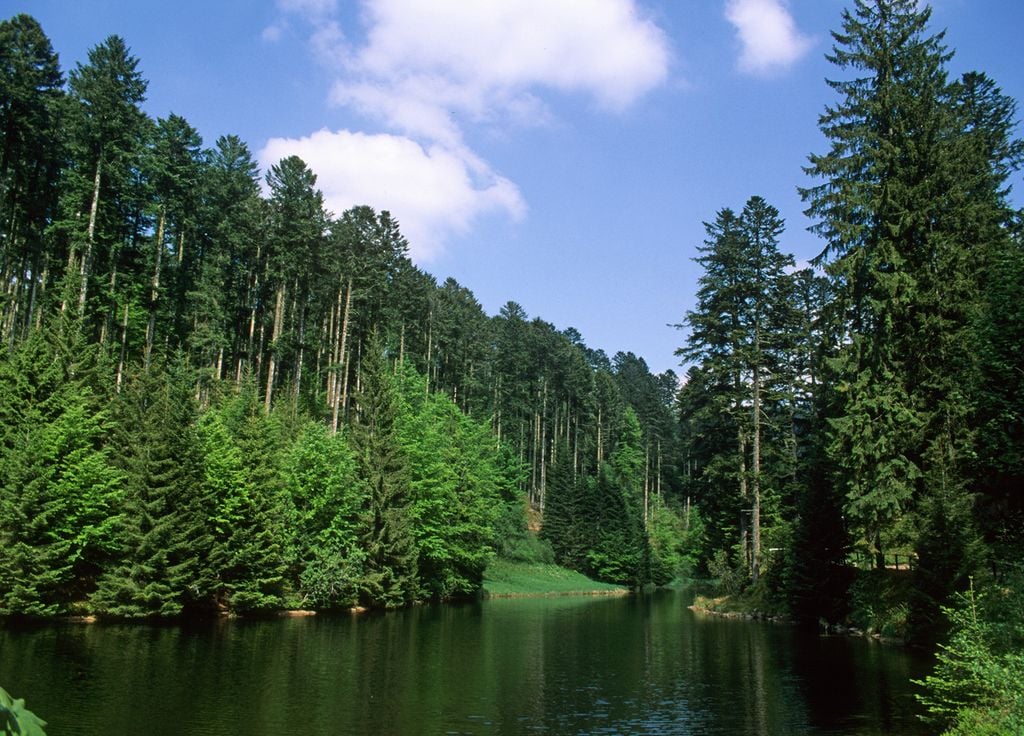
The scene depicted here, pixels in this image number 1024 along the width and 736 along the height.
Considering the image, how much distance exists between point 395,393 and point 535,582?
24.9 metres

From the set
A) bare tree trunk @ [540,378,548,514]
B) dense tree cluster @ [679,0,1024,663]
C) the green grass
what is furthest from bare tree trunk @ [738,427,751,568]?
bare tree trunk @ [540,378,548,514]

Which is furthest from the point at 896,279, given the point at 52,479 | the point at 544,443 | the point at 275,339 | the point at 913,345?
the point at 544,443

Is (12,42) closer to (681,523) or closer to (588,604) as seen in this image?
(588,604)

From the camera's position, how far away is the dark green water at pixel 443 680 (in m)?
16.3

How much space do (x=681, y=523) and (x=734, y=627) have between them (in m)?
62.3

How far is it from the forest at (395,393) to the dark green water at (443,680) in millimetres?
3462

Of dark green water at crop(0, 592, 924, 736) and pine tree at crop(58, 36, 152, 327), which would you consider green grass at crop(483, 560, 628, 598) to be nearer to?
dark green water at crop(0, 592, 924, 736)

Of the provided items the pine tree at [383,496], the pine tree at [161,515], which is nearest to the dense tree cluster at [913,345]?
the pine tree at [383,496]

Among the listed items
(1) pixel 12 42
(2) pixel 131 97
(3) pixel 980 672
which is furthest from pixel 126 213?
(3) pixel 980 672

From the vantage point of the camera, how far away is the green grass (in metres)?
59.8

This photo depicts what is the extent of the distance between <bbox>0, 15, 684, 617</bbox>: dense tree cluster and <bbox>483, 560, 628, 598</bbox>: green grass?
2348 millimetres

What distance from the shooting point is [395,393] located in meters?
48.5

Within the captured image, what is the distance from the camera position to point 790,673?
2328 centimetres

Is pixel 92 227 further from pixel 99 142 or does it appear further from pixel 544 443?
pixel 544 443
